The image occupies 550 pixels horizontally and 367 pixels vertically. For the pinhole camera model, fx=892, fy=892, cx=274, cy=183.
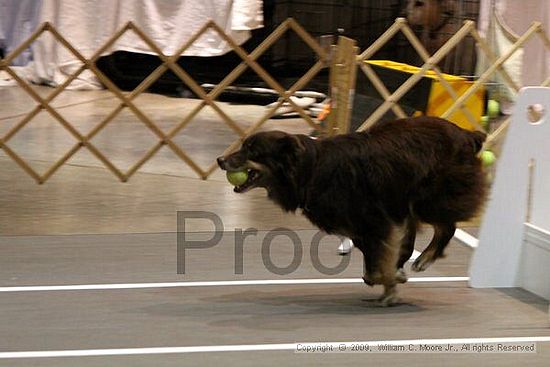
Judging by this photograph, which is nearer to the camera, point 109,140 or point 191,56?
point 109,140

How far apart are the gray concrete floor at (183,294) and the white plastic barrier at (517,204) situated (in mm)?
130

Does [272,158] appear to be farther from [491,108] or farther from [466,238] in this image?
[491,108]

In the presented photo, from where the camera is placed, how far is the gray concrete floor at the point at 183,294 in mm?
3988

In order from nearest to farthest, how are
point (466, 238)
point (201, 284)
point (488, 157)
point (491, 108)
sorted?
point (201, 284)
point (466, 238)
point (488, 157)
point (491, 108)

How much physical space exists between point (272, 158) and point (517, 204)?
5.01ft

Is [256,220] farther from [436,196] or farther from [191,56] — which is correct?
[191,56]

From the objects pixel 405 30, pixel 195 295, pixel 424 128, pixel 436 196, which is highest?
pixel 405 30

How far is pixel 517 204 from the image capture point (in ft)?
→ 16.4

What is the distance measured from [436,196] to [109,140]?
5638mm

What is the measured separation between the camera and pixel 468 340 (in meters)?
4.11

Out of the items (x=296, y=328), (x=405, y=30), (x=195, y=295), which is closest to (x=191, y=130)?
(x=405, y=30)

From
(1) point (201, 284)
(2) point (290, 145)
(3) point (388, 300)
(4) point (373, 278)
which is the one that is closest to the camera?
(2) point (290, 145)

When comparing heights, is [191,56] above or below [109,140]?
above

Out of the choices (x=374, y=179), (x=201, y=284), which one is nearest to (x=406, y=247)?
(x=374, y=179)
